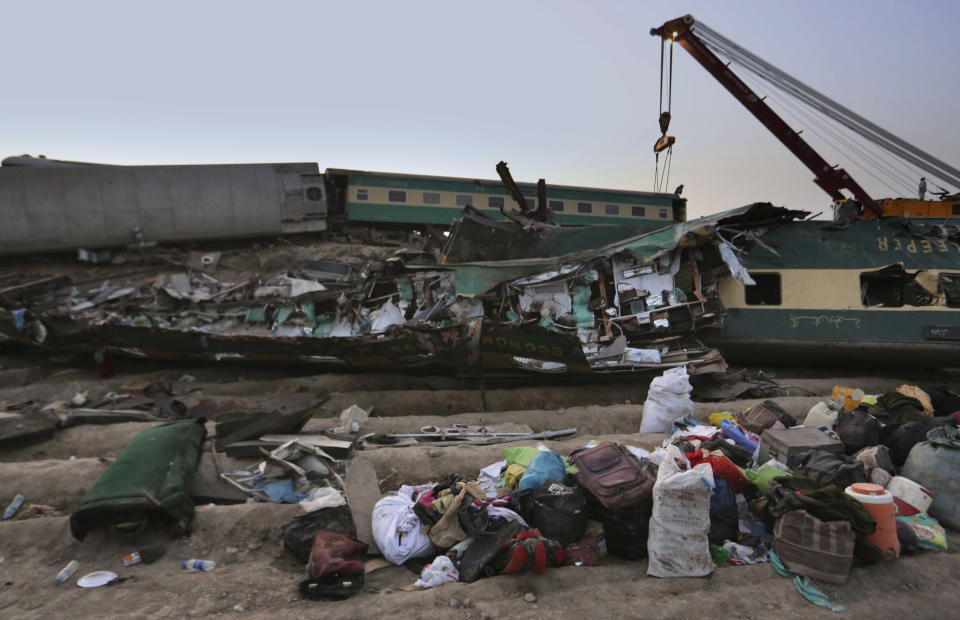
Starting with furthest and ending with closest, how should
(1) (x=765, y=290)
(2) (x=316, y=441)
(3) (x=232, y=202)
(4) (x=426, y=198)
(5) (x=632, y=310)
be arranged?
(4) (x=426, y=198) < (3) (x=232, y=202) < (1) (x=765, y=290) < (5) (x=632, y=310) < (2) (x=316, y=441)

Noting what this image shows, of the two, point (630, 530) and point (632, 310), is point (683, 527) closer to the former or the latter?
point (630, 530)

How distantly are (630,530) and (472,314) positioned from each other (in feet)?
18.8

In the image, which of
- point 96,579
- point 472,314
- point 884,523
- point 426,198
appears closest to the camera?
point 96,579

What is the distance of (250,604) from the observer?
10.9ft

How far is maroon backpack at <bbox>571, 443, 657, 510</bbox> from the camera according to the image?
3.87m

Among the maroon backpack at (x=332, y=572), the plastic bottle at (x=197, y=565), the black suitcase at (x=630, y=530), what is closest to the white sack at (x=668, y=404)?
the black suitcase at (x=630, y=530)

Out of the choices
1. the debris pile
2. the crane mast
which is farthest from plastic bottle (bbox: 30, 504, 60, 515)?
the crane mast

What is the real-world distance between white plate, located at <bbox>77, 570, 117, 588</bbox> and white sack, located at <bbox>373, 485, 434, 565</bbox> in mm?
1796

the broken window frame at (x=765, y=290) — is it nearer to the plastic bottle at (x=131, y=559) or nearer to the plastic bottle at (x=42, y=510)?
the plastic bottle at (x=131, y=559)

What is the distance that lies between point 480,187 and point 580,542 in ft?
58.8

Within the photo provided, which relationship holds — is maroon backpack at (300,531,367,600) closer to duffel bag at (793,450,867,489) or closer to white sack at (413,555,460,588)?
white sack at (413,555,460,588)

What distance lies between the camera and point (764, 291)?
9.80 metres

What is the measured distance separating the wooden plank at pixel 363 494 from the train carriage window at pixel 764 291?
7644mm

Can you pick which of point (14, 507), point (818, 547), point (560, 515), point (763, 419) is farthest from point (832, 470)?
point (14, 507)
